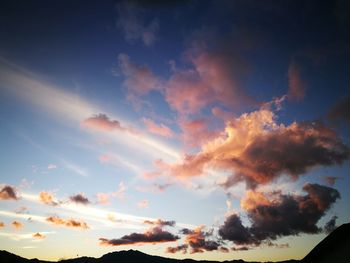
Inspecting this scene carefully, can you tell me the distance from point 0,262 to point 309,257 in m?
204

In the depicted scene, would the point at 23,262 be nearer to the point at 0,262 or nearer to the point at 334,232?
the point at 0,262

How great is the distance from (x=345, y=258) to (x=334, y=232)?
1883mm

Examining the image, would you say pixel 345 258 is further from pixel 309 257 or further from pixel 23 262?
pixel 23 262

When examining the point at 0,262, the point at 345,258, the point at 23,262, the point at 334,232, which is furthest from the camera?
the point at 23,262

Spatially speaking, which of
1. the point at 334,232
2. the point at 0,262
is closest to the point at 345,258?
the point at 334,232

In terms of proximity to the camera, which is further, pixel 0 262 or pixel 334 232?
pixel 0 262

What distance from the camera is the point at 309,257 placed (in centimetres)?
2298

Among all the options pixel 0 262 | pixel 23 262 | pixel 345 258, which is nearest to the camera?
pixel 345 258

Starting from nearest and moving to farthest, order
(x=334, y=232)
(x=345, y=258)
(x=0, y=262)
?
(x=345, y=258), (x=334, y=232), (x=0, y=262)

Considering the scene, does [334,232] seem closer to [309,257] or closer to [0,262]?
[309,257]

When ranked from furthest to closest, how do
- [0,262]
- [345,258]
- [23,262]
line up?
[23,262]
[0,262]
[345,258]

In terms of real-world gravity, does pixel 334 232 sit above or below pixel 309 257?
above

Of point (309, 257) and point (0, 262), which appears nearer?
point (309, 257)

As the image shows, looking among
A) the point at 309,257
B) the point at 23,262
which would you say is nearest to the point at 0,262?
the point at 23,262
